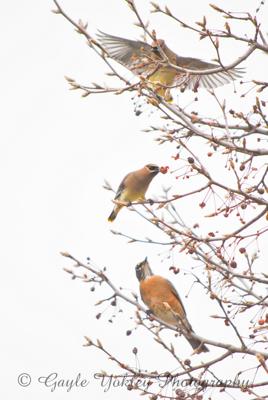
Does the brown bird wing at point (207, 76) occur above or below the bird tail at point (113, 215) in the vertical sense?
above

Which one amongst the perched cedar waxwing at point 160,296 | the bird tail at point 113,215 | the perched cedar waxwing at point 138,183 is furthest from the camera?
the bird tail at point 113,215

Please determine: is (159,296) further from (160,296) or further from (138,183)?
(138,183)

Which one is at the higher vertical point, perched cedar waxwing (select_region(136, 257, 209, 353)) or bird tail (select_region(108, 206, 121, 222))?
bird tail (select_region(108, 206, 121, 222))

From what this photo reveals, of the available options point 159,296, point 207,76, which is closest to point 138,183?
point 207,76

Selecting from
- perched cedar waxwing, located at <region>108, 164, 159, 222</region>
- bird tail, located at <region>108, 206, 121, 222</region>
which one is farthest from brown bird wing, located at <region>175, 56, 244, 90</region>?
bird tail, located at <region>108, 206, 121, 222</region>

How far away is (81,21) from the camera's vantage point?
14.9 ft

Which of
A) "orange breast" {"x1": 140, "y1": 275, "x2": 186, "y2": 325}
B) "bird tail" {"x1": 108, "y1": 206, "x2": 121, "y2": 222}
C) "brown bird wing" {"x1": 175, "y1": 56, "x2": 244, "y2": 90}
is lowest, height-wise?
"orange breast" {"x1": 140, "y1": 275, "x2": 186, "y2": 325}

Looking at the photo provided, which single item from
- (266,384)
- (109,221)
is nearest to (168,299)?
(109,221)

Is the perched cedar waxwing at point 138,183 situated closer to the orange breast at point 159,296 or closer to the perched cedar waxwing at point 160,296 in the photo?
the perched cedar waxwing at point 160,296

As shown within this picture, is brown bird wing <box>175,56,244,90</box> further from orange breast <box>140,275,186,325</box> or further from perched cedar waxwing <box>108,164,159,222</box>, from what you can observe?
orange breast <box>140,275,186,325</box>

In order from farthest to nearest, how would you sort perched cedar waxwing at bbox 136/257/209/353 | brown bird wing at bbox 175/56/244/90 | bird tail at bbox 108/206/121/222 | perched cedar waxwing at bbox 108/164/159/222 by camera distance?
1. bird tail at bbox 108/206/121/222
2. perched cedar waxwing at bbox 108/164/159/222
3. brown bird wing at bbox 175/56/244/90
4. perched cedar waxwing at bbox 136/257/209/353

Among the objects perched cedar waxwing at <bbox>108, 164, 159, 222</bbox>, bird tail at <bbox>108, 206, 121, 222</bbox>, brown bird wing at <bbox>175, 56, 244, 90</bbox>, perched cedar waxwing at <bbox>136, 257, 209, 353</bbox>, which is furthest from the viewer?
bird tail at <bbox>108, 206, 121, 222</bbox>

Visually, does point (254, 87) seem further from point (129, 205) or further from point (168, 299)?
point (168, 299)

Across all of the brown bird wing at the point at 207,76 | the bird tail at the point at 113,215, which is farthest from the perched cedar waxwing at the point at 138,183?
the brown bird wing at the point at 207,76
